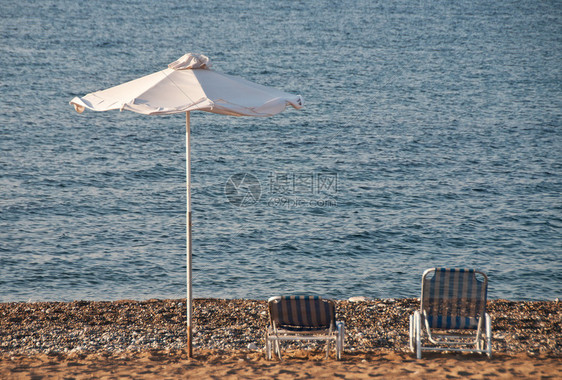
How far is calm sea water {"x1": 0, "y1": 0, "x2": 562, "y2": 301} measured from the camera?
55.4ft

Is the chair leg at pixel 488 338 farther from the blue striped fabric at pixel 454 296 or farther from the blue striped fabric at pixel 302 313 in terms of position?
the blue striped fabric at pixel 302 313

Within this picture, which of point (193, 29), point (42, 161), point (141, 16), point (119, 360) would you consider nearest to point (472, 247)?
point (119, 360)

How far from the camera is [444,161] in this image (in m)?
28.6

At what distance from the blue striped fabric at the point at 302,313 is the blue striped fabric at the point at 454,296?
4.36 ft

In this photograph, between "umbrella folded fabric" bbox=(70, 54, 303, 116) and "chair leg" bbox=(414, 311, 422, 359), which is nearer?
"umbrella folded fabric" bbox=(70, 54, 303, 116)

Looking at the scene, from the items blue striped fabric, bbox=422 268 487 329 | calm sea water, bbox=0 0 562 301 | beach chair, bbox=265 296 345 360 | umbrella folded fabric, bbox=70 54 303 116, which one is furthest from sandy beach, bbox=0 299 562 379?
calm sea water, bbox=0 0 562 301

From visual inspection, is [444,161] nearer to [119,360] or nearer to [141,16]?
[119,360]

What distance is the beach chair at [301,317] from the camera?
8438mm

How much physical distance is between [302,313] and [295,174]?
60.4 feet

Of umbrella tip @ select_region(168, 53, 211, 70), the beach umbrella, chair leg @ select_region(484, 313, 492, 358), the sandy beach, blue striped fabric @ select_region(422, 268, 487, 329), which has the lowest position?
the sandy beach

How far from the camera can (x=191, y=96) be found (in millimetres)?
7531

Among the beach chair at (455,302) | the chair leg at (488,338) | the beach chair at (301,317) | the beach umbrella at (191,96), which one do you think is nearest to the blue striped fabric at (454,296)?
the beach chair at (455,302)

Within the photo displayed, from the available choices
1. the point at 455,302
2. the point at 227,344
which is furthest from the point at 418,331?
the point at 227,344

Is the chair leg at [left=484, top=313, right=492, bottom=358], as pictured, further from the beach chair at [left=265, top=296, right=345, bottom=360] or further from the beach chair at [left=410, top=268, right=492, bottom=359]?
the beach chair at [left=265, top=296, right=345, bottom=360]
